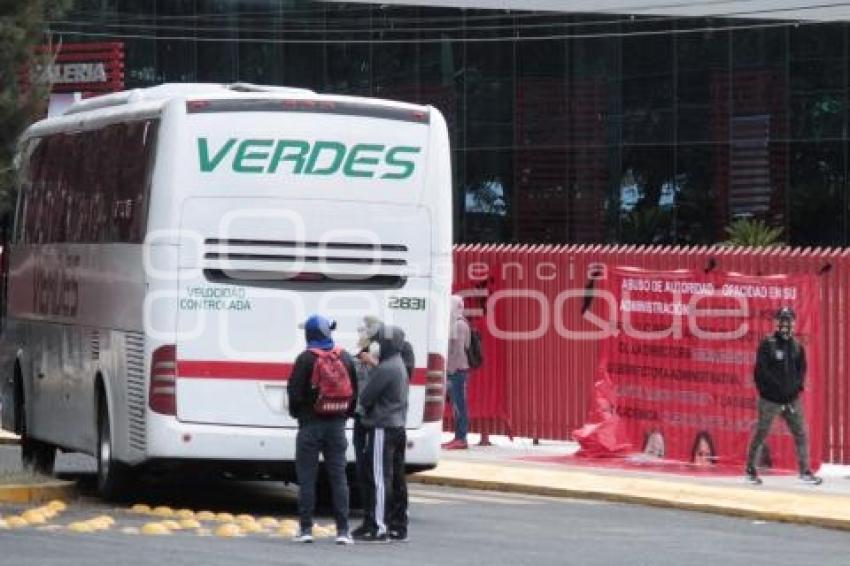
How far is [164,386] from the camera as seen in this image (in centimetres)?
1898

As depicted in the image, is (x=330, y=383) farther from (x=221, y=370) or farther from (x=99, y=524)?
(x=99, y=524)

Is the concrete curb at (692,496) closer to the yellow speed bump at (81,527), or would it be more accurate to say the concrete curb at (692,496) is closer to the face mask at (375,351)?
the face mask at (375,351)

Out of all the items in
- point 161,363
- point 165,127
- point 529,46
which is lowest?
point 161,363

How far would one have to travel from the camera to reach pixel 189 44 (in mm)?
53719

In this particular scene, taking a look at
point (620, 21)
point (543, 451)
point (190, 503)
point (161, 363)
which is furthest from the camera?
point (620, 21)

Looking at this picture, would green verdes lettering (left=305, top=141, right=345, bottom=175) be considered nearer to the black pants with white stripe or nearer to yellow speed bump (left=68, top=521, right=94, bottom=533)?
the black pants with white stripe

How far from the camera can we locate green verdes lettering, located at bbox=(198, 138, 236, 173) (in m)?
19.0

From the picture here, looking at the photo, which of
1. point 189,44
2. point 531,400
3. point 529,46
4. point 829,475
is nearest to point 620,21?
point 529,46

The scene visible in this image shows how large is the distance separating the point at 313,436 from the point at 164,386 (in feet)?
7.07

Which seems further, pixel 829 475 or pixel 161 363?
pixel 829 475

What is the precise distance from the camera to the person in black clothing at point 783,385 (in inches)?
892

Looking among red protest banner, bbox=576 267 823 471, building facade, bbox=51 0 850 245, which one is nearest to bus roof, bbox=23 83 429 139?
red protest banner, bbox=576 267 823 471

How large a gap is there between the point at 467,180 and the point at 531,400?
74.9ft

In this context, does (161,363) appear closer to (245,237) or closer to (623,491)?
(245,237)
